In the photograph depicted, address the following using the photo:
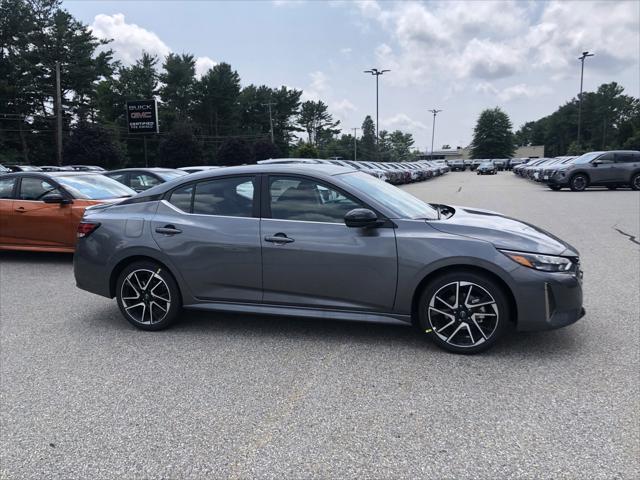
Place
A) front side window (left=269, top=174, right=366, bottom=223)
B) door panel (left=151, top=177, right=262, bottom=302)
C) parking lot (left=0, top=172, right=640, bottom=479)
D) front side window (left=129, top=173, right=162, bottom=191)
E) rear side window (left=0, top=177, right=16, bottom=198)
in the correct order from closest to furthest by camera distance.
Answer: parking lot (left=0, top=172, right=640, bottom=479) → front side window (left=269, top=174, right=366, bottom=223) → door panel (left=151, top=177, right=262, bottom=302) → rear side window (left=0, top=177, right=16, bottom=198) → front side window (left=129, top=173, right=162, bottom=191)

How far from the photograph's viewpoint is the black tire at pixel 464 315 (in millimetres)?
4027

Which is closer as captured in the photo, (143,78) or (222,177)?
(222,177)

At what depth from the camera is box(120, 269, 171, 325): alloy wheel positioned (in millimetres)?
4906

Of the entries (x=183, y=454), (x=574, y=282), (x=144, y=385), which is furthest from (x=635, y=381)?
(x=144, y=385)

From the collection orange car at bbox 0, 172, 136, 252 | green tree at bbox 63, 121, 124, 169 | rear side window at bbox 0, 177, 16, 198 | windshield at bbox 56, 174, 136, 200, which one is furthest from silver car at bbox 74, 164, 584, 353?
green tree at bbox 63, 121, 124, 169

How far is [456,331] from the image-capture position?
163 inches

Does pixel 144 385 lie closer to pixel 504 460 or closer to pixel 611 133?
pixel 504 460

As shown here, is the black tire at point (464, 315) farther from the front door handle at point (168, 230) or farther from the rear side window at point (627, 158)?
the rear side window at point (627, 158)

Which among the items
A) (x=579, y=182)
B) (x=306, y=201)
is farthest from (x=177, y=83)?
(x=306, y=201)

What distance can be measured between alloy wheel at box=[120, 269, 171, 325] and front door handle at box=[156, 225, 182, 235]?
0.39 m

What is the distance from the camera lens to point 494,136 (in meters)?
115

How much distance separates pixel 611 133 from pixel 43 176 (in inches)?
5156

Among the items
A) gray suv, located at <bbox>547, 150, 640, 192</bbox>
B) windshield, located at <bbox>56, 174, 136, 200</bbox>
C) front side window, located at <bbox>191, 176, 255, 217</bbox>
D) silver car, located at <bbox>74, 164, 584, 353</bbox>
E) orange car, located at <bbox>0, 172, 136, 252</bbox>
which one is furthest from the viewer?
gray suv, located at <bbox>547, 150, 640, 192</bbox>

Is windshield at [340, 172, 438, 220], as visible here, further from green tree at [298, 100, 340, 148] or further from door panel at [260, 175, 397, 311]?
green tree at [298, 100, 340, 148]
